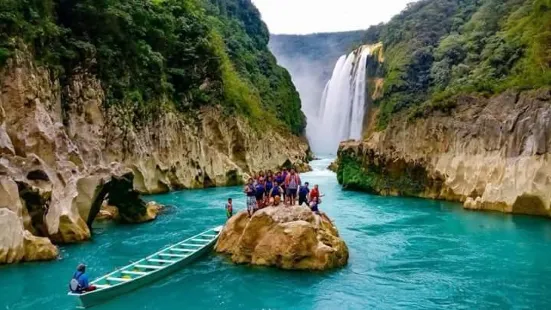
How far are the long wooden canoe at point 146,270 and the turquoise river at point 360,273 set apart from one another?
11.7 inches

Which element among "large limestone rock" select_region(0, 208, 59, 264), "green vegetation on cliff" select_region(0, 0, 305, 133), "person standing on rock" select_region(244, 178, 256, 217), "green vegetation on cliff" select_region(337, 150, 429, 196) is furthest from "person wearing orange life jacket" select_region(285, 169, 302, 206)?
"green vegetation on cliff" select_region(337, 150, 429, 196)

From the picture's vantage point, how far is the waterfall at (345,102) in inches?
3361

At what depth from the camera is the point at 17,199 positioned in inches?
811

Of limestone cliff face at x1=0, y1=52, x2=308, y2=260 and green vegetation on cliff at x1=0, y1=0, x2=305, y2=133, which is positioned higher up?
green vegetation on cliff at x1=0, y1=0, x2=305, y2=133

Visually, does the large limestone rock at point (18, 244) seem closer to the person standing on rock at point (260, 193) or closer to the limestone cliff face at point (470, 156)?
the person standing on rock at point (260, 193)

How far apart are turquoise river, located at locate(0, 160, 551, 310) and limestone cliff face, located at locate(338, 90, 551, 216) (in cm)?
286

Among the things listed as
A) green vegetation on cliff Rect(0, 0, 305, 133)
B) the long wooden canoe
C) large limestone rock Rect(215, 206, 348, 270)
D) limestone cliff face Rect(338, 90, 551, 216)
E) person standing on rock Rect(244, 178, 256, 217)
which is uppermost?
green vegetation on cliff Rect(0, 0, 305, 133)

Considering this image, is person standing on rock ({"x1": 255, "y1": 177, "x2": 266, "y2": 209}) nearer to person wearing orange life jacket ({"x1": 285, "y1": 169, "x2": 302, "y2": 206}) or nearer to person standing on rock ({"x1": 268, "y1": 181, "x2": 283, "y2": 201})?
person standing on rock ({"x1": 268, "y1": 181, "x2": 283, "y2": 201})

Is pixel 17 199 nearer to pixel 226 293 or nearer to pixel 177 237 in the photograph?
pixel 177 237

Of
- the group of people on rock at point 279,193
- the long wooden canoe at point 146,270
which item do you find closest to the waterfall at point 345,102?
the group of people on rock at point 279,193

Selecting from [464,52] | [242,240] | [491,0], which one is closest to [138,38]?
[242,240]

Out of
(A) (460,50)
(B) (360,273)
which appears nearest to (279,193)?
(B) (360,273)

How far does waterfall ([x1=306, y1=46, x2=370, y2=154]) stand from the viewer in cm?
8538

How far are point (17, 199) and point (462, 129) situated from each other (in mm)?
29962
